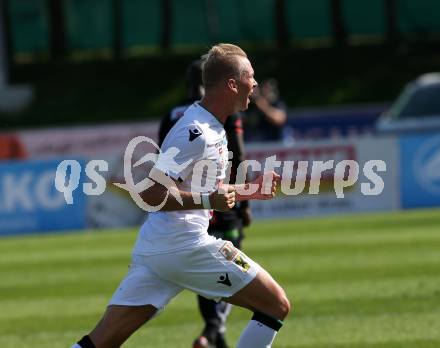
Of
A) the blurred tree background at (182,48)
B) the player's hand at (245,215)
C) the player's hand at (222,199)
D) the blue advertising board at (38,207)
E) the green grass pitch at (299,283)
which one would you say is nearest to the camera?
the player's hand at (222,199)

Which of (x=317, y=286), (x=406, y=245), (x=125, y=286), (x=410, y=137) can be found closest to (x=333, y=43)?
(x=410, y=137)

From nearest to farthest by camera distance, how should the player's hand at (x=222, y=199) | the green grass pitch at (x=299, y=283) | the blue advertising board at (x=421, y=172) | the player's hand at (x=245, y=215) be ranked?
the player's hand at (x=222, y=199) < the player's hand at (x=245, y=215) < the green grass pitch at (x=299, y=283) < the blue advertising board at (x=421, y=172)

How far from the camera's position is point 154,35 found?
4456 cm

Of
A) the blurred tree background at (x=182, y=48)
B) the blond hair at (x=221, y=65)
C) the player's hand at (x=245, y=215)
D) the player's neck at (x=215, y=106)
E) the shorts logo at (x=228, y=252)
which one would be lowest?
the blurred tree background at (x=182, y=48)

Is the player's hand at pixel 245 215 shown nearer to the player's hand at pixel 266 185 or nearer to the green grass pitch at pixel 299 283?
the green grass pitch at pixel 299 283

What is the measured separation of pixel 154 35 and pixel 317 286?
31.9 m

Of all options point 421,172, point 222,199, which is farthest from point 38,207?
point 222,199

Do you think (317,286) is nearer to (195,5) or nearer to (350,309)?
(350,309)

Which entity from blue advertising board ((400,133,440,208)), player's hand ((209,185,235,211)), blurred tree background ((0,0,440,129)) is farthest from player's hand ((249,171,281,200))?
blurred tree background ((0,0,440,129))

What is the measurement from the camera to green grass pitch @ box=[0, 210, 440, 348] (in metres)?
10.8

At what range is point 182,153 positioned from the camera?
278 inches

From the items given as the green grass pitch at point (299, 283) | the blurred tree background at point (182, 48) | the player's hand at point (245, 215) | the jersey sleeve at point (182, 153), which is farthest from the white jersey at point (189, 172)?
the blurred tree background at point (182, 48)

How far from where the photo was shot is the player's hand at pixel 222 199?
23.1 feet

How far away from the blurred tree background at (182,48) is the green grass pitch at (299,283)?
20031mm
